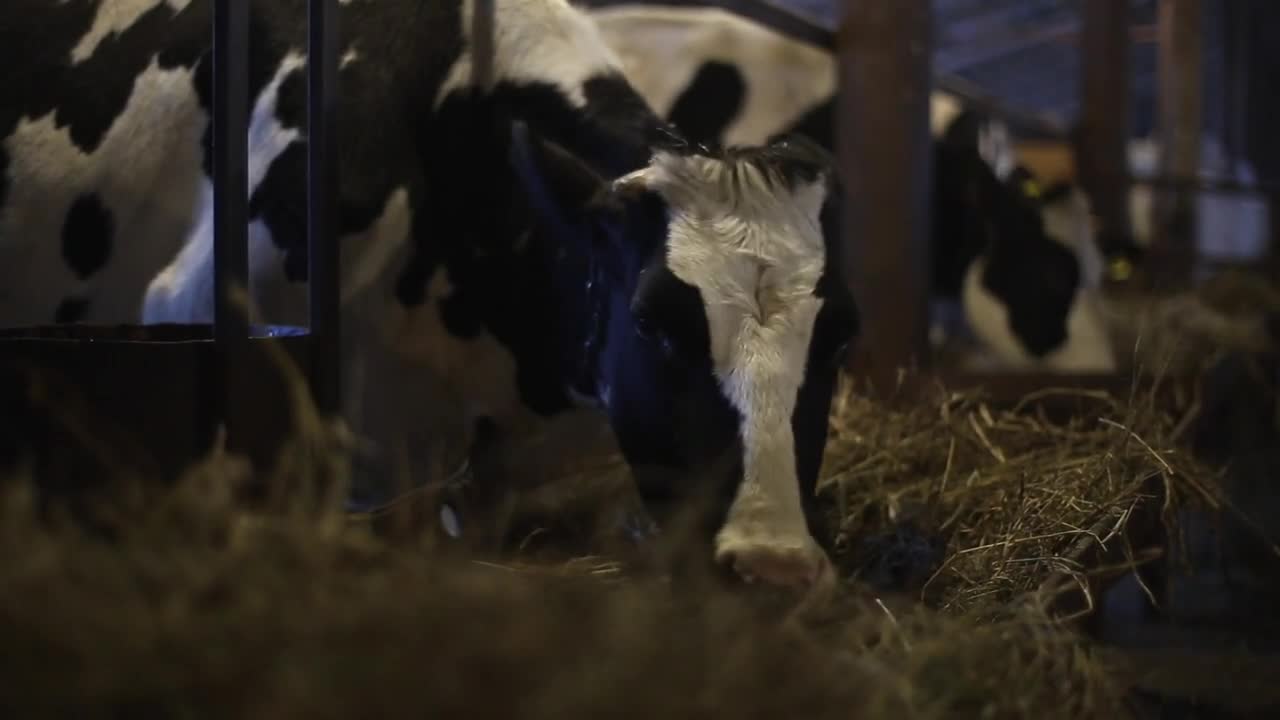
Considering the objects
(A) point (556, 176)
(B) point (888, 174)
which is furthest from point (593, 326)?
(B) point (888, 174)

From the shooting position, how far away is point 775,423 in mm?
1668

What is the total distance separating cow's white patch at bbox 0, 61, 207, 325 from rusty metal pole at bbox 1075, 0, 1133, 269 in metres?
4.45

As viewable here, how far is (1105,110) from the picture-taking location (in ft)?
19.6

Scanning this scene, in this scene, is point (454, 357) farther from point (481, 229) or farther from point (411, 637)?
point (411, 637)

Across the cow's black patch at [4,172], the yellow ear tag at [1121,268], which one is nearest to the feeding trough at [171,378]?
the cow's black patch at [4,172]

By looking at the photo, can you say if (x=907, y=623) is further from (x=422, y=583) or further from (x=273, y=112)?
(x=273, y=112)

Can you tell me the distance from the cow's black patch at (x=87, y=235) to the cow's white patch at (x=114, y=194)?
0.4 inches

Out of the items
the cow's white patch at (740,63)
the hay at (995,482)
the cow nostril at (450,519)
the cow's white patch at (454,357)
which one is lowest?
the cow nostril at (450,519)

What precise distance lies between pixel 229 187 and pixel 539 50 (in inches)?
34.4

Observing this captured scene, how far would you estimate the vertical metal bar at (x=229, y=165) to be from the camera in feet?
5.13

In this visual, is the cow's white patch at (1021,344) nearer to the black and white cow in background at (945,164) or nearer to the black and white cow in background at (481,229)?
the black and white cow in background at (945,164)

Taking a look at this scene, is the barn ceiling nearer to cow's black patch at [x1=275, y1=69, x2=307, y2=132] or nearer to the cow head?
cow's black patch at [x1=275, y1=69, x2=307, y2=132]

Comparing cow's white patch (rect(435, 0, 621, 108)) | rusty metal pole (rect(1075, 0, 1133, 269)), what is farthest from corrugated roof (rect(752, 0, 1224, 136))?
cow's white patch (rect(435, 0, 621, 108))

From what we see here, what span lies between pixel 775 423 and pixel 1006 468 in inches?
28.9
